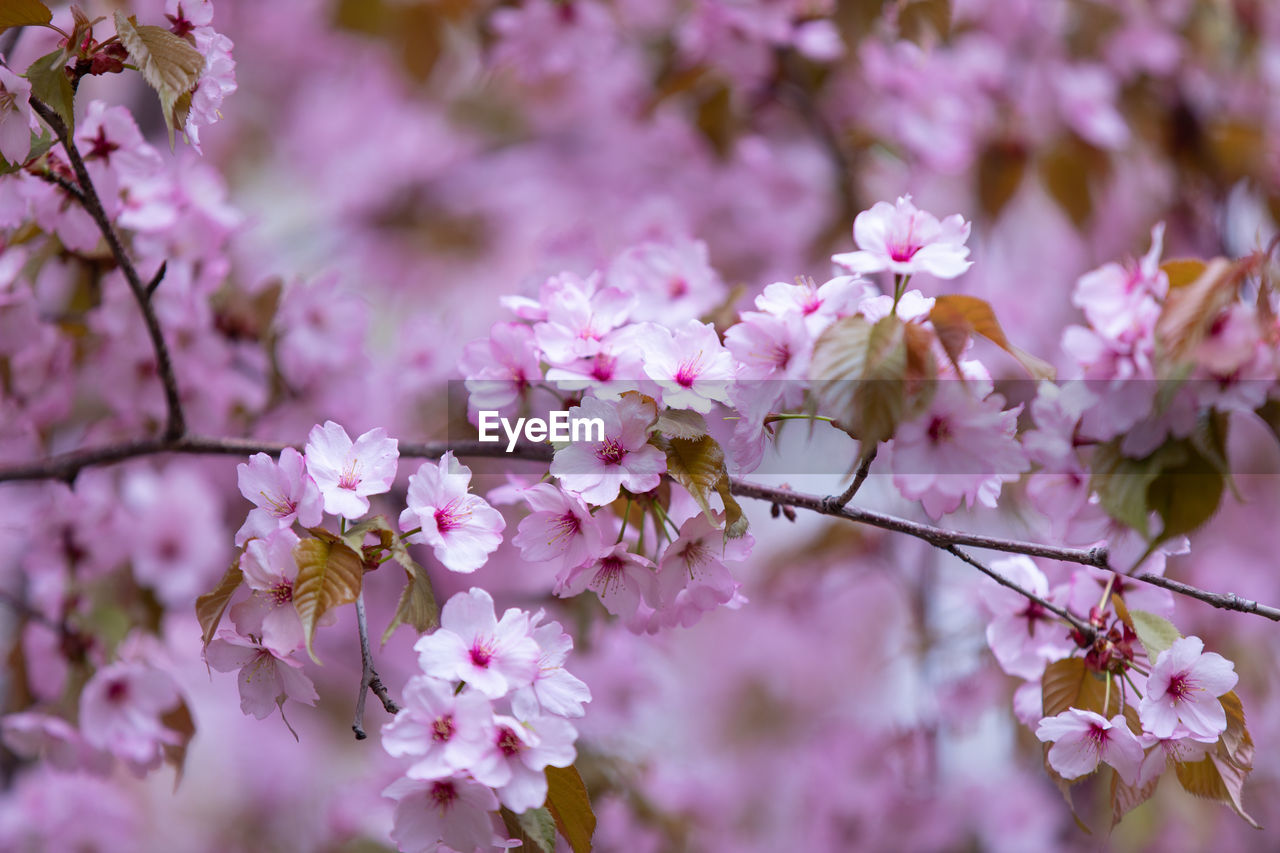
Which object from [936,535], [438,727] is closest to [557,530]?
[438,727]

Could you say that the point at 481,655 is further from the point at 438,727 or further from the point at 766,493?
the point at 766,493

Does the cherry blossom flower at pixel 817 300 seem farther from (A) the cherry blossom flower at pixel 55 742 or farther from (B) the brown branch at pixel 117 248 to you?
(A) the cherry blossom flower at pixel 55 742

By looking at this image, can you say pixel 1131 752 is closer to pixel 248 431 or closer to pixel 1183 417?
pixel 1183 417

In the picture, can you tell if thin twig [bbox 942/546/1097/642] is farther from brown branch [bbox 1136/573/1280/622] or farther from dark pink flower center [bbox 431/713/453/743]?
dark pink flower center [bbox 431/713/453/743]

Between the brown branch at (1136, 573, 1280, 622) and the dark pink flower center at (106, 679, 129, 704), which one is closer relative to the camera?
the brown branch at (1136, 573, 1280, 622)

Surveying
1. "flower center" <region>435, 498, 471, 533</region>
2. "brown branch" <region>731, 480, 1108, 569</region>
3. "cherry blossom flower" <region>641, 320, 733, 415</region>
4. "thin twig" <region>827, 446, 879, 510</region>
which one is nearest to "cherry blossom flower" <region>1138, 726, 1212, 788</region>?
"brown branch" <region>731, 480, 1108, 569</region>

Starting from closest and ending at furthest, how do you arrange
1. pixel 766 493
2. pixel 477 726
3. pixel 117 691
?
pixel 477 726 → pixel 766 493 → pixel 117 691

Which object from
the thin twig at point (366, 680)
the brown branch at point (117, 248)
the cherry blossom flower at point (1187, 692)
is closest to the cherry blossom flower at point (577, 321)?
the thin twig at point (366, 680)
